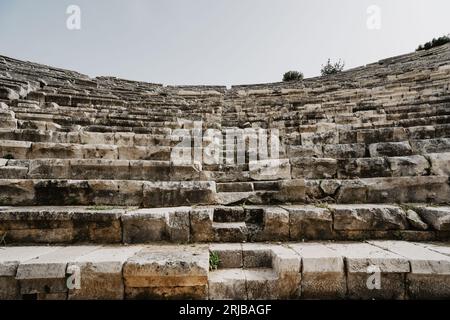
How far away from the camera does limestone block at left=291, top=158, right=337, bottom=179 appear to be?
410 cm

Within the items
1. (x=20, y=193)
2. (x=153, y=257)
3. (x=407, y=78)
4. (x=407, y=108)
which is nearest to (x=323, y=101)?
(x=407, y=108)

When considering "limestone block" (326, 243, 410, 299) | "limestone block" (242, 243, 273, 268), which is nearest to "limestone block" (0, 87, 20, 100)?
"limestone block" (242, 243, 273, 268)

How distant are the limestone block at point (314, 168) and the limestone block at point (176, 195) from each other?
156 cm

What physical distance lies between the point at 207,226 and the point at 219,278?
0.74 meters

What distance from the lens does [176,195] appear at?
3.51 m

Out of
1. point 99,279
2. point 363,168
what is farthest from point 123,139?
point 363,168

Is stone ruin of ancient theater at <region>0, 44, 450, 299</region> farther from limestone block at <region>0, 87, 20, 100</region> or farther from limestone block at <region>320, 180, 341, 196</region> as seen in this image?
limestone block at <region>0, 87, 20, 100</region>

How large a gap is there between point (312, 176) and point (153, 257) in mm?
2807

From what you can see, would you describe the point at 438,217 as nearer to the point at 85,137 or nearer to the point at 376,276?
the point at 376,276

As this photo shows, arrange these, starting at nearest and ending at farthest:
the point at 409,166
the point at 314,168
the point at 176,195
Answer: the point at 176,195 < the point at 409,166 < the point at 314,168

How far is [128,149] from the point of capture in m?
4.54

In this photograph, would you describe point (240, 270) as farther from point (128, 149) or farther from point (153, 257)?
point (128, 149)

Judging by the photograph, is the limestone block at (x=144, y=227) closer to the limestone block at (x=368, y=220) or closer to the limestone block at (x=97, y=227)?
the limestone block at (x=97, y=227)

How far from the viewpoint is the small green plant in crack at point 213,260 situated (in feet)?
8.41
